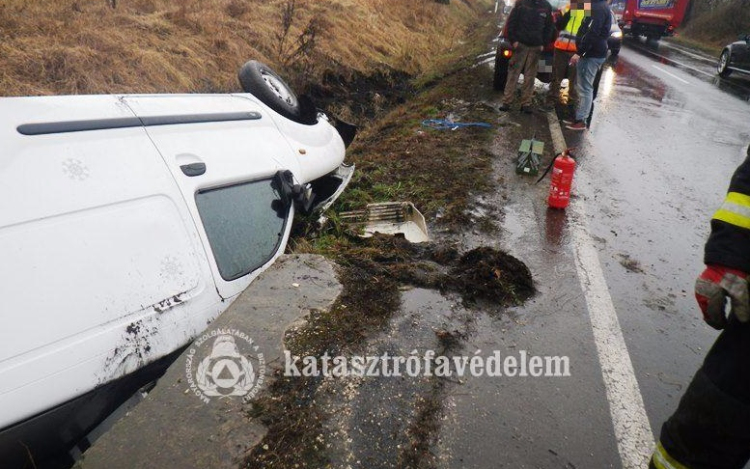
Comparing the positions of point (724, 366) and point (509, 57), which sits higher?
point (509, 57)

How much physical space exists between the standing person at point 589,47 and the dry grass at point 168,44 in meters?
4.41

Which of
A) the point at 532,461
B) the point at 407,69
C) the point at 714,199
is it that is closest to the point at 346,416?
the point at 532,461

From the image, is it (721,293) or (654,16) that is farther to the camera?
(654,16)

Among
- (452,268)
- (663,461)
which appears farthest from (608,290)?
(663,461)

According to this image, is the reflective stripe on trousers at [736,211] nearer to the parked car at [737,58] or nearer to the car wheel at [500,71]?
the car wheel at [500,71]

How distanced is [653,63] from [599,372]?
16315mm

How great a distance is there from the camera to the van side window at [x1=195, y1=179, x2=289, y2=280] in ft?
7.99

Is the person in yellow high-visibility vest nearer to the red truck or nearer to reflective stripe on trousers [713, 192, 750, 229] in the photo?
reflective stripe on trousers [713, 192, 750, 229]

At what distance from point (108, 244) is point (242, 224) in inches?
32.2

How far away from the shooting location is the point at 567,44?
311 inches

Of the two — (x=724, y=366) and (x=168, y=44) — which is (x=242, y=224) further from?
(x=168, y=44)

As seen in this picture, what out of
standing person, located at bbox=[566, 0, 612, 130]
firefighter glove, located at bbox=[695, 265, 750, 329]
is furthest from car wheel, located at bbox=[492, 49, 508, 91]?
firefighter glove, located at bbox=[695, 265, 750, 329]

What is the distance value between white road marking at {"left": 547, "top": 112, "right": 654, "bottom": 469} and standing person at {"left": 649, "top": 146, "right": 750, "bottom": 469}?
547mm

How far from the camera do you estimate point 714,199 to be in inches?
205
